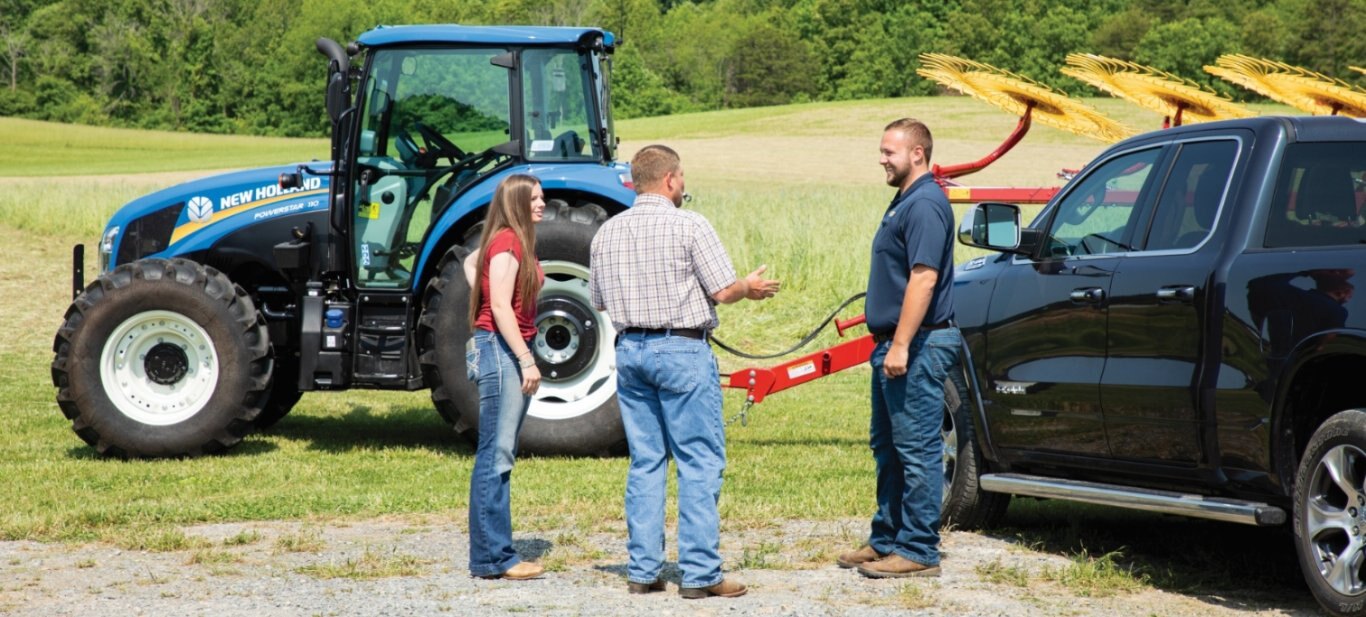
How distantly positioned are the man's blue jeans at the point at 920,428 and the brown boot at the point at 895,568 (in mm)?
27

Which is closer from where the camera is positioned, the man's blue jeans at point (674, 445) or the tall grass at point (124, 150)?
the man's blue jeans at point (674, 445)

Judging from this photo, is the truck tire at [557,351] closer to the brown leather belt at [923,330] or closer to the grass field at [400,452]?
the grass field at [400,452]

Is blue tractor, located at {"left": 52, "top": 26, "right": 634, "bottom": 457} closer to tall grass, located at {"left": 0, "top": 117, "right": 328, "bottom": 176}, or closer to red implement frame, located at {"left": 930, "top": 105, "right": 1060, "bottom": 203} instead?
red implement frame, located at {"left": 930, "top": 105, "right": 1060, "bottom": 203}

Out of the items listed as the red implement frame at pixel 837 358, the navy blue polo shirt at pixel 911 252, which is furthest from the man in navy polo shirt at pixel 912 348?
the red implement frame at pixel 837 358

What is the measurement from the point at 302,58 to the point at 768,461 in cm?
7424

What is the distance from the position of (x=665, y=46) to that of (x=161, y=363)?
100 meters

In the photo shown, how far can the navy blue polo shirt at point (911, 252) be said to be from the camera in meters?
6.32

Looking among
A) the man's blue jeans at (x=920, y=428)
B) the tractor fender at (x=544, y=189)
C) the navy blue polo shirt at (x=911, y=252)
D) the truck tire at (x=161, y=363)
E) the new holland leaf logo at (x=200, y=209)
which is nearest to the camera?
the navy blue polo shirt at (x=911, y=252)

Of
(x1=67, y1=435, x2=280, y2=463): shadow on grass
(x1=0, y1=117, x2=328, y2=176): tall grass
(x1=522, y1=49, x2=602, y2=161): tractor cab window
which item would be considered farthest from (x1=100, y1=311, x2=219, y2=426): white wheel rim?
(x1=0, y1=117, x2=328, y2=176): tall grass

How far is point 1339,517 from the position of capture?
17.9 ft

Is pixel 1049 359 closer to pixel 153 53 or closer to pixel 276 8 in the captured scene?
pixel 153 53

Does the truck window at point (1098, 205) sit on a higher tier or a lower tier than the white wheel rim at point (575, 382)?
higher

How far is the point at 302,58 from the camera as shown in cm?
8038

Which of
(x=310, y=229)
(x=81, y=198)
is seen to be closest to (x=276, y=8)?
(x=81, y=198)
